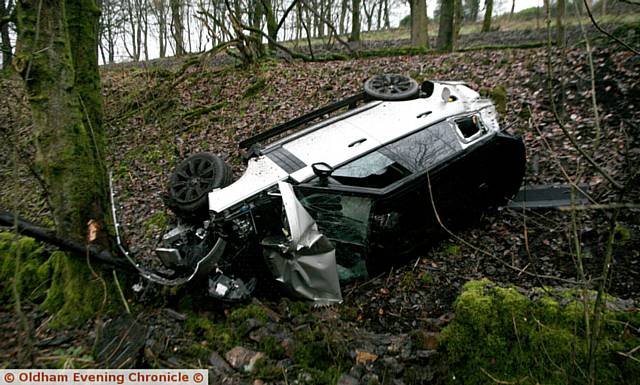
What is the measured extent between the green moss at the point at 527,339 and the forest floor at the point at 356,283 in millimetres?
236

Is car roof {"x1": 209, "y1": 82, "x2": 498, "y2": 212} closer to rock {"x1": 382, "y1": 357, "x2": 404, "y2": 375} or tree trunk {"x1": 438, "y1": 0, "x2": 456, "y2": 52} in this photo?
rock {"x1": 382, "y1": 357, "x2": 404, "y2": 375}

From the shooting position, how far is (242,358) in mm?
3121

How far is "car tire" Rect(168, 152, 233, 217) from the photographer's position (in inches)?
185

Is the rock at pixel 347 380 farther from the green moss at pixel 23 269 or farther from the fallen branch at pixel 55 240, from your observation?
the green moss at pixel 23 269

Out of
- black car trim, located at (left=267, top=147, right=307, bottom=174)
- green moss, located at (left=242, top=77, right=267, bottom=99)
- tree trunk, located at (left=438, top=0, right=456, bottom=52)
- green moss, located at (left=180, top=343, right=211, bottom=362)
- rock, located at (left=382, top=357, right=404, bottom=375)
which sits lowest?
green moss, located at (left=180, top=343, right=211, bottom=362)

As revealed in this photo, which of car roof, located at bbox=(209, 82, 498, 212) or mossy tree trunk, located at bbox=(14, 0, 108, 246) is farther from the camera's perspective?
car roof, located at bbox=(209, 82, 498, 212)

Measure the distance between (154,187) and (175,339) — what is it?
4669 mm

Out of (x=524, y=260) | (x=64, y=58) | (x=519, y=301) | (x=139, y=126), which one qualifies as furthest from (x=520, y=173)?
(x=139, y=126)

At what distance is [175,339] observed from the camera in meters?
3.37

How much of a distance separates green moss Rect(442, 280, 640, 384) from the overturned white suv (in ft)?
4.65

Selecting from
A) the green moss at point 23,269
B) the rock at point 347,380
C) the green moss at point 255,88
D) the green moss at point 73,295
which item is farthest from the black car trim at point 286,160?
the green moss at point 255,88

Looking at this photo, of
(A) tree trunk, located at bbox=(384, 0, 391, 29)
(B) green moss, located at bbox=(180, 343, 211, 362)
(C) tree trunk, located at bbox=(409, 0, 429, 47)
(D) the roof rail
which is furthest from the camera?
(A) tree trunk, located at bbox=(384, 0, 391, 29)

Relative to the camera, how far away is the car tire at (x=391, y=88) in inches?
222

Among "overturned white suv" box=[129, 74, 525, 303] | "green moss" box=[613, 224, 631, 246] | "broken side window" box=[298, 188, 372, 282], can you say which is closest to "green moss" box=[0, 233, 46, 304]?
"overturned white suv" box=[129, 74, 525, 303]
